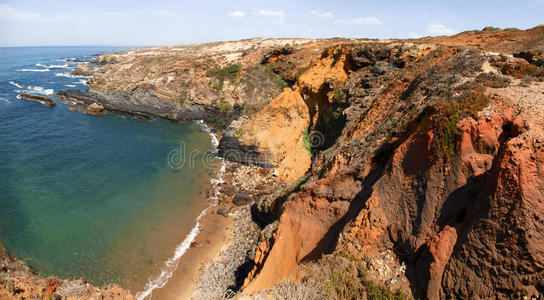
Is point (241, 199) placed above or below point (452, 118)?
below

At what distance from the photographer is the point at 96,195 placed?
2062 centimetres

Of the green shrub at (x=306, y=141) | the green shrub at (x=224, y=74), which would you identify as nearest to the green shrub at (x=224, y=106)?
the green shrub at (x=224, y=74)

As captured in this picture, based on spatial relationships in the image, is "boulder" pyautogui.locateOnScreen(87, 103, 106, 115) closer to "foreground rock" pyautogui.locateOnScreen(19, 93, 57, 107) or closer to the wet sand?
"foreground rock" pyautogui.locateOnScreen(19, 93, 57, 107)

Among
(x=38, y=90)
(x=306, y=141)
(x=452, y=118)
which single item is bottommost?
(x=306, y=141)

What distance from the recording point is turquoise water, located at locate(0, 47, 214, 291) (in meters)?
15.5

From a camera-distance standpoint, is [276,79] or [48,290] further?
[276,79]

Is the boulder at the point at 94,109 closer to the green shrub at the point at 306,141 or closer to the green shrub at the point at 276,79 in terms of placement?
the green shrub at the point at 276,79

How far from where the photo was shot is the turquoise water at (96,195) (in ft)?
51.0

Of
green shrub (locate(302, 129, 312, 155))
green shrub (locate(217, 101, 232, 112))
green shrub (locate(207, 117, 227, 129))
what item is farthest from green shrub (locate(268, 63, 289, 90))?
Result: green shrub (locate(302, 129, 312, 155))

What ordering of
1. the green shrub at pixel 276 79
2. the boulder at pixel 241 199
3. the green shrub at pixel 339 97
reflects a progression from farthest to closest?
the green shrub at pixel 276 79 → the boulder at pixel 241 199 → the green shrub at pixel 339 97

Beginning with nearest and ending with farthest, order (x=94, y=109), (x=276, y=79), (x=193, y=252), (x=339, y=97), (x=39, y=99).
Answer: (x=193, y=252) < (x=339, y=97) < (x=276, y=79) < (x=94, y=109) < (x=39, y=99)

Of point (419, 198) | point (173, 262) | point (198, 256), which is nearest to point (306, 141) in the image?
point (198, 256)

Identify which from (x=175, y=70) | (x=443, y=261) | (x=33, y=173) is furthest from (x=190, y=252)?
(x=175, y=70)

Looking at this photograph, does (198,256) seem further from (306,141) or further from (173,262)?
(306,141)
